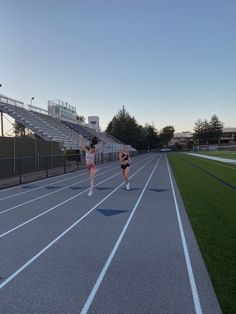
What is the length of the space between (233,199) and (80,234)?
6776 mm

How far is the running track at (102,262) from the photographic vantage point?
4.73 meters

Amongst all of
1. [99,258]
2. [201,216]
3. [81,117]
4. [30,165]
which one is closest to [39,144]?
[30,165]

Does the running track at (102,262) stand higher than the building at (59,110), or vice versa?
the building at (59,110)

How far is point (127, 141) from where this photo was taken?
11400 cm

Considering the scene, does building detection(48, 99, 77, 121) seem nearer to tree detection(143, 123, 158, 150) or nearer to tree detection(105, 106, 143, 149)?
tree detection(105, 106, 143, 149)

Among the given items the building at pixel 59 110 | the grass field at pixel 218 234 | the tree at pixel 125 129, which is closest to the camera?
the grass field at pixel 218 234

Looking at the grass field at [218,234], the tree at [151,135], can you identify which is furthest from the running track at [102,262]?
the tree at [151,135]

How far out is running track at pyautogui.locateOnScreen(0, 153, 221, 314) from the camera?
4727 millimetres

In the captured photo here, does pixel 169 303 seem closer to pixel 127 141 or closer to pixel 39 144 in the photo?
pixel 39 144

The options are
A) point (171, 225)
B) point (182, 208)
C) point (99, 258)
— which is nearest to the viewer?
point (99, 258)

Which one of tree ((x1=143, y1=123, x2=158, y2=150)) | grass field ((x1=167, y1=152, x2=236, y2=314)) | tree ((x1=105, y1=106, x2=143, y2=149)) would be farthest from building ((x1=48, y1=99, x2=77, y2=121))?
tree ((x1=143, y1=123, x2=158, y2=150))

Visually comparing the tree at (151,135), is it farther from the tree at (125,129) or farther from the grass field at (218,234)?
the grass field at (218,234)

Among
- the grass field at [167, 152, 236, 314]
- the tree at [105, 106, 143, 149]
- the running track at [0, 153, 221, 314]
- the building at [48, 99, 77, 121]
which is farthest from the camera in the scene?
the tree at [105, 106, 143, 149]

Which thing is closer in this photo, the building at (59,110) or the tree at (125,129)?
the building at (59,110)
